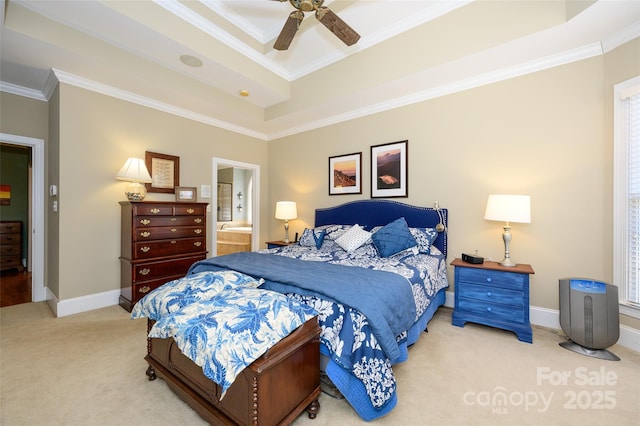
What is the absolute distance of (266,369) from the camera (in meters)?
1.24

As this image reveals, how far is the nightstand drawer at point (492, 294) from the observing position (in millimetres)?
2494

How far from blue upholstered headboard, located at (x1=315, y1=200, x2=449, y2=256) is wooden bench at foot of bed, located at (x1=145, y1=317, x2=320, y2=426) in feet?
7.54

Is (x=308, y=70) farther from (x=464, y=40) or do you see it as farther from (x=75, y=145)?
(x=75, y=145)

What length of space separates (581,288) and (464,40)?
2.49 metres

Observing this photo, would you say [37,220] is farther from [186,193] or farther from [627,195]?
[627,195]

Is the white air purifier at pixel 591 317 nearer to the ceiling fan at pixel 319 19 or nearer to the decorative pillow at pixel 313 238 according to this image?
the decorative pillow at pixel 313 238

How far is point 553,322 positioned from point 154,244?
4546 mm

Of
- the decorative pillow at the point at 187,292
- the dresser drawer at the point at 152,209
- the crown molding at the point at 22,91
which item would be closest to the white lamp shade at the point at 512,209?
the decorative pillow at the point at 187,292

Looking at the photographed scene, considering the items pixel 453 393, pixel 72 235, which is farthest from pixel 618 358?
pixel 72 235

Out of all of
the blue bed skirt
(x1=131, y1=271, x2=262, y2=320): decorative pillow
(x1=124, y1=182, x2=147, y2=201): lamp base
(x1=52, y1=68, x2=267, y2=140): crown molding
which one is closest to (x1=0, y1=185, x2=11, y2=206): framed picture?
(x1=124, y1=182, x2=147, y2=201): lamp base

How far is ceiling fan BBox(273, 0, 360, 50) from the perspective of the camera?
6.57ft

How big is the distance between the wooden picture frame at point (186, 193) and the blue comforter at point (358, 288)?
1.95 m

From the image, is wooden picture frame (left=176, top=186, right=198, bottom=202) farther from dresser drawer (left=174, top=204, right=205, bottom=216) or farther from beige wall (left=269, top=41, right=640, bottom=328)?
beige wall (left=269, top=41, right=640, bottom=328)

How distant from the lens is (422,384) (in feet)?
5.93
